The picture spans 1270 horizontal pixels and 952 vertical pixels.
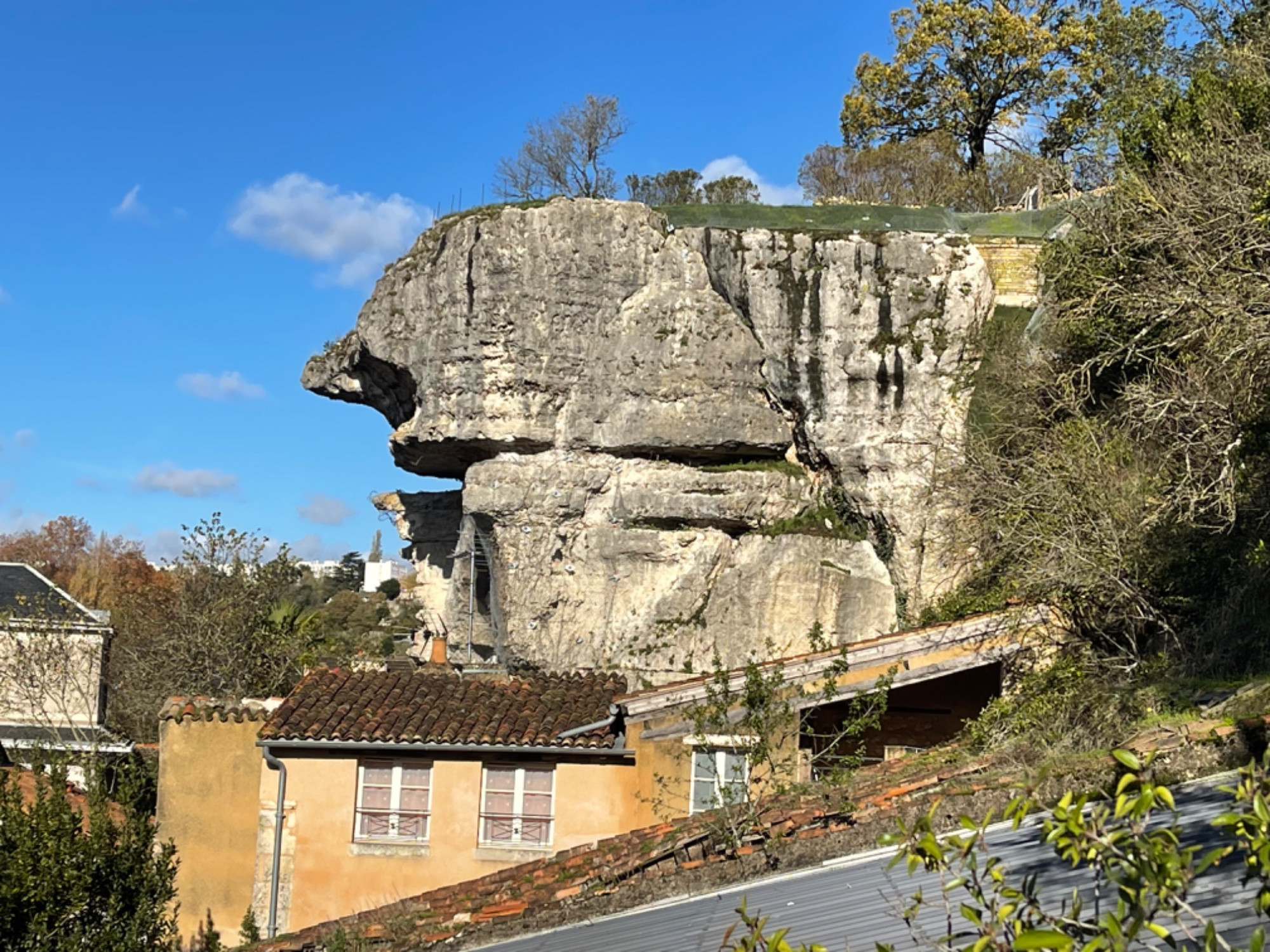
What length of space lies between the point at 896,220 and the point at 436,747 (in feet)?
48.7

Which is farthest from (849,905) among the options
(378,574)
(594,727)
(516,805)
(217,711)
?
→ (378,574)

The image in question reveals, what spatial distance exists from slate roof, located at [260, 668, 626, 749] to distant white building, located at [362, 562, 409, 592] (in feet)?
202

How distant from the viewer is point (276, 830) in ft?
50.5

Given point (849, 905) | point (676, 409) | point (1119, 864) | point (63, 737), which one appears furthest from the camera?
point (63, 737)

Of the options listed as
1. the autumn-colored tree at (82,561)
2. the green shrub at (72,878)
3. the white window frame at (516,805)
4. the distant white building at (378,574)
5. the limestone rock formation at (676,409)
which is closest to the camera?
the green shrub at (72,878)

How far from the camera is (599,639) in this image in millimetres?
24891

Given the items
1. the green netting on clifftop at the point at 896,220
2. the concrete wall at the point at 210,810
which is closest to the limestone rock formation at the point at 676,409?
the green netting on clifftop at the point at 896,220

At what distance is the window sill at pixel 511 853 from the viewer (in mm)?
15234

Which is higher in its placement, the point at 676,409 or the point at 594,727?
the point at 676,409

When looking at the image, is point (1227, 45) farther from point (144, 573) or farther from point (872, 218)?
point (144, 573)

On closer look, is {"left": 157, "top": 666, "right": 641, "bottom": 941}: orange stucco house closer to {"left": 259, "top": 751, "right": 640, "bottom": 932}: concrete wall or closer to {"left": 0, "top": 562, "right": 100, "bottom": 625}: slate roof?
{"left": 259, "top": 751, "right": 640, "bottom": 932}: concrete wall

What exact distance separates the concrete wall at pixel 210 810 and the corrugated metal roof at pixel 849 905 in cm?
916

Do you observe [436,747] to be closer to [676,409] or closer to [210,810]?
[210,810]

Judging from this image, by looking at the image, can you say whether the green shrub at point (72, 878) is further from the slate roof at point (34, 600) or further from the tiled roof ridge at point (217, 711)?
the slate roof at point (34, 600)
